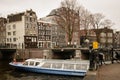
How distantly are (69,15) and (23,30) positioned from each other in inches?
837

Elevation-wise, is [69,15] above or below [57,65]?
above

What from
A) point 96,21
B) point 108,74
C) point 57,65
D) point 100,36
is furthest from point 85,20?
point 108,74

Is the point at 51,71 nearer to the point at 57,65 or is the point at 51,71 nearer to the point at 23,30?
the point at 57,65

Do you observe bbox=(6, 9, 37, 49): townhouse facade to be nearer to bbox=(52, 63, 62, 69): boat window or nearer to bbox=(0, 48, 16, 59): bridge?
bbox=(0, 48, 16, 59): bridge

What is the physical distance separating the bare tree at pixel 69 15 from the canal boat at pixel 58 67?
28.6 meters

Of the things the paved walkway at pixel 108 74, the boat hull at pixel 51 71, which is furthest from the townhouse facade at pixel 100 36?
the paved walkway at pixel 108 74

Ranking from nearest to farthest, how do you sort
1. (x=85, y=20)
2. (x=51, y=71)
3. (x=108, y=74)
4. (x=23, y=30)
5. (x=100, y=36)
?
1. (x=108, y=74)
2. (x=51, y=71)
3. (x=85, y=20)
4. (x=23, y=30)
5. (x=100, y=36)

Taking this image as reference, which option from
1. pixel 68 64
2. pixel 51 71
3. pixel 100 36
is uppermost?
pixel 100 36

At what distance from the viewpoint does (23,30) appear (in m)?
86.6

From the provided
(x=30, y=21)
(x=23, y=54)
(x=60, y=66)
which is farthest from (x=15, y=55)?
(x=60, y=66)

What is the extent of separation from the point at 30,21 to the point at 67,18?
67.8 feet

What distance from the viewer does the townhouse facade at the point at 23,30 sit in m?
86.6

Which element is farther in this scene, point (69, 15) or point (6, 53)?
point (6, 53)

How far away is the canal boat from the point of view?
124 feet
